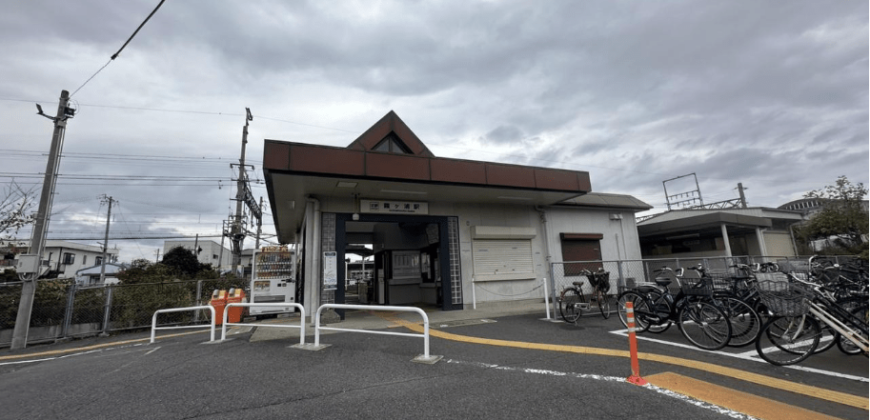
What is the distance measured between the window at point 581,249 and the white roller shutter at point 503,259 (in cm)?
144

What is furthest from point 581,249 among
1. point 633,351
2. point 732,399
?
point 732,399

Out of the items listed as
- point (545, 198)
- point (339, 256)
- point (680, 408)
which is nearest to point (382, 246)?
point (339, 256)

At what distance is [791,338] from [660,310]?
1836 mm

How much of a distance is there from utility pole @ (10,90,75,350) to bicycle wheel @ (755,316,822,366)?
1472 centimetres

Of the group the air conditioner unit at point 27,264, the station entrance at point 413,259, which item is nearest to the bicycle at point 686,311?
the station entrance at point 413,259

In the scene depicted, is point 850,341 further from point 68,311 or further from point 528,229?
point 68,311

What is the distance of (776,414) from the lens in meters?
2.97

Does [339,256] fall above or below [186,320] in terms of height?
above

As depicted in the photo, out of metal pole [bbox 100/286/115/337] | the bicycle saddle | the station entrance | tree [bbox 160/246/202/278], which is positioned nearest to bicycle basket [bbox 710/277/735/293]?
the bicycle saddle

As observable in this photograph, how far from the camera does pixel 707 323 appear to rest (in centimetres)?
525

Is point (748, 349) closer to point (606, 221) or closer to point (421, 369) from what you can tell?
point (421, 369)

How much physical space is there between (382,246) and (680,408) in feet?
38.8

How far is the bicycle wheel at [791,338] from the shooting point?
429 cm

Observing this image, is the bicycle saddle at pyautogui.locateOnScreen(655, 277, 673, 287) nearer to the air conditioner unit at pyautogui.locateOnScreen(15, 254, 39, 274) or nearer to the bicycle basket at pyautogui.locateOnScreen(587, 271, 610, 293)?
the bicycle basket at pyautogui.locateOnScreen(587, 271, 610, 293)
